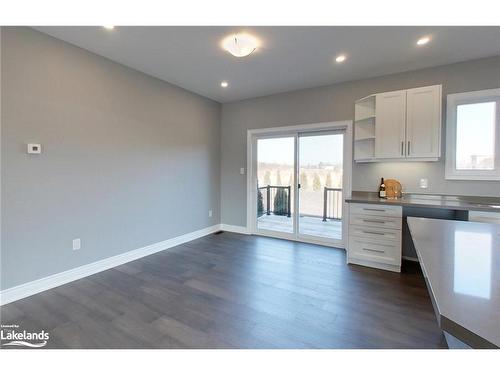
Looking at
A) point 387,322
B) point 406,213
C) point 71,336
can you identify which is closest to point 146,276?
point 71,336

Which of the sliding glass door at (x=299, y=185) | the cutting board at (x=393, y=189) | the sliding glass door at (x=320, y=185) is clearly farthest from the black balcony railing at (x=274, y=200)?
the cutting board at (x=393, y=189)

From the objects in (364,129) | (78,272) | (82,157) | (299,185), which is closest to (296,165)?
(299,185)

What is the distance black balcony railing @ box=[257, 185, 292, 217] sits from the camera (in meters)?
4.45

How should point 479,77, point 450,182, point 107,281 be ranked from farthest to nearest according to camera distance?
point 450,182, point 479,77, point 107,281

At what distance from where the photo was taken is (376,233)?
3045 mm

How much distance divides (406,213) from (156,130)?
4012mm

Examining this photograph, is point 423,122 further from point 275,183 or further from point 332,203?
point 275,183

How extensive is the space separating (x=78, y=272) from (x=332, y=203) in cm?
382

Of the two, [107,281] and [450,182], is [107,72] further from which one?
[450,182]

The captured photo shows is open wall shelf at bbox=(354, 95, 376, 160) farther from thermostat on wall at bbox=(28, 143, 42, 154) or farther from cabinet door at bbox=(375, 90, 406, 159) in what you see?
thermostat on wall at bbox=(28, 143, 42, 154)

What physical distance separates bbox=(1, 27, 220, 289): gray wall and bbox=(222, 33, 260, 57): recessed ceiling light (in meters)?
1.61

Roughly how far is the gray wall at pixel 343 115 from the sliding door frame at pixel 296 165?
0.10m

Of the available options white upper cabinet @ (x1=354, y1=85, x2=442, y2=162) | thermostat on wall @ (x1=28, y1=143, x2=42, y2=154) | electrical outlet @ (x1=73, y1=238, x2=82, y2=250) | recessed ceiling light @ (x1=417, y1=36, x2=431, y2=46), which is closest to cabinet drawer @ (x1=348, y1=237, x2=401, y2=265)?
white upper cabinet @ (x1=354, y1=85, x2=442, y2=162)
